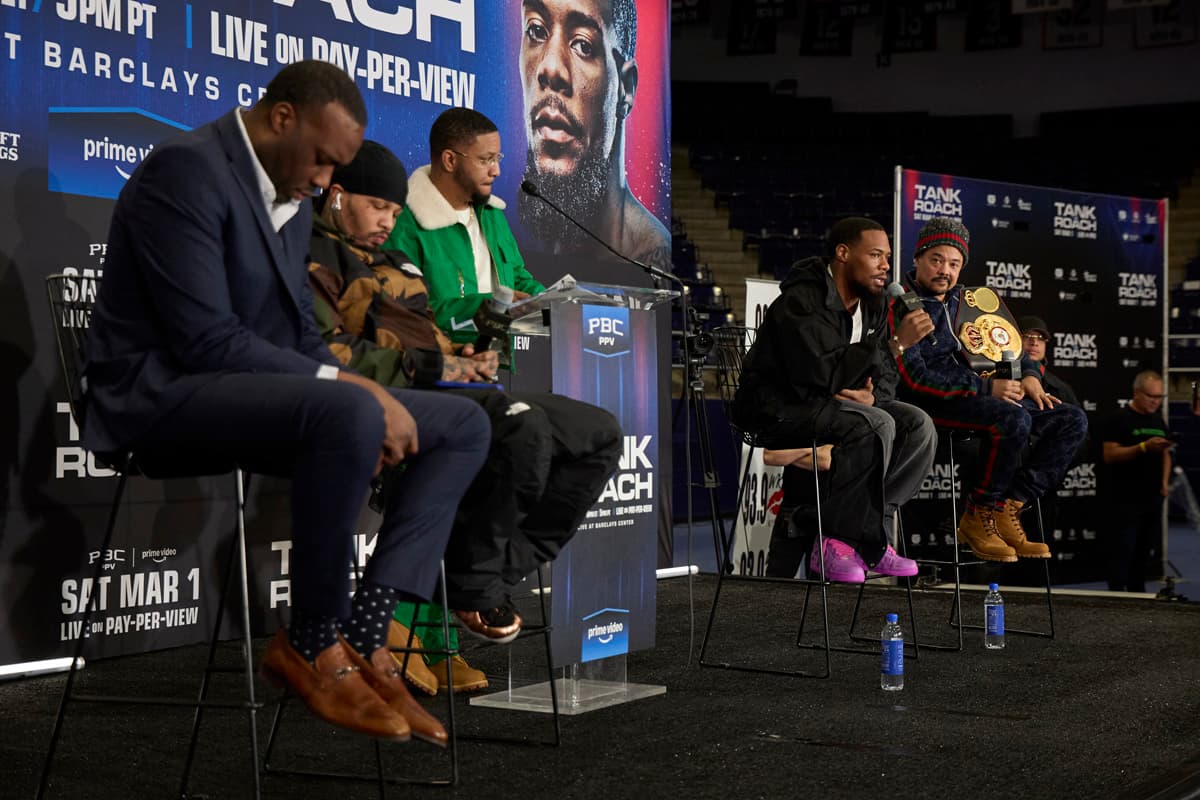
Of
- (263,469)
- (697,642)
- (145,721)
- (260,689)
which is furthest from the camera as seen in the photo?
(697,642)

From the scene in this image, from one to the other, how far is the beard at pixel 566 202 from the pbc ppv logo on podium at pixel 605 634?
8.56 ft

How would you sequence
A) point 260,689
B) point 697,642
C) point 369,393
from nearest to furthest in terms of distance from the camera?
point 369,393 < point 260,689 < point 697,642

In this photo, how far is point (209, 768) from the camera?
273 centimetres

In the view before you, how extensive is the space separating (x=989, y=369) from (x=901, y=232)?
2.28 m

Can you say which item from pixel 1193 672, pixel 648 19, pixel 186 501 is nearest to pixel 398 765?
pixel 186 501

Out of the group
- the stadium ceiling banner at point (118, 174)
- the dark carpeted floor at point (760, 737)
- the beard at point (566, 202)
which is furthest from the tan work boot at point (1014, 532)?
the stadium ceiling banner at point (118, 174)

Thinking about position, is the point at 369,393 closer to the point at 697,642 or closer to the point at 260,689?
the point at 260,689

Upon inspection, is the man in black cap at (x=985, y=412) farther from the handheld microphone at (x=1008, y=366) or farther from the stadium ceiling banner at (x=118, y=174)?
the stadium ceiling banner at (x=118, y=174)

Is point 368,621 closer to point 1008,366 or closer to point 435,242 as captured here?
point 435,242

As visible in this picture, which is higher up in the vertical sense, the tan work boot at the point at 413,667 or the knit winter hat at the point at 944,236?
the knit winter hat at the point at 944,236

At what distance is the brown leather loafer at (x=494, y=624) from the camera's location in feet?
9.70

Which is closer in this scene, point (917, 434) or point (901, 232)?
point (917, 434)

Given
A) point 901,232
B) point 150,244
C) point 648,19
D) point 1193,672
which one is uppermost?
point 648,19

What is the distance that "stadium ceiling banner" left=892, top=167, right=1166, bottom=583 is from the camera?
7258 mm
